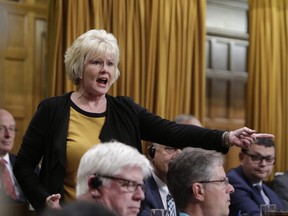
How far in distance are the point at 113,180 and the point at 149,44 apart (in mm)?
2944

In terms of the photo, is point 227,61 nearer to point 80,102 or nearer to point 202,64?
point 202,64

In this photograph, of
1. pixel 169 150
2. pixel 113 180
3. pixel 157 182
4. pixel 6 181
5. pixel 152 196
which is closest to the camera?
pixel 113 180

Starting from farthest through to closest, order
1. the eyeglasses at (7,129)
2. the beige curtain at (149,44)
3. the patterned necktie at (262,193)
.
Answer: the beige curtain at (149,44), the eyeglasses at (7,129), the patterned necktie at (262,193)

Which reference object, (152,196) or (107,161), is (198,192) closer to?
(152,196)

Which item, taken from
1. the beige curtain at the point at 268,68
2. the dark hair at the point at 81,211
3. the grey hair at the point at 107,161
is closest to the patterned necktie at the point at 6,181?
the grey hair at the point at 107,161

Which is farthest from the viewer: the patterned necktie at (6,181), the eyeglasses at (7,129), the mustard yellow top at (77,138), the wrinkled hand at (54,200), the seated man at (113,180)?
the eyeglasses at (7,129)

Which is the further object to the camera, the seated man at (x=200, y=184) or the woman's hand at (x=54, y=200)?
the seated man at (x=200, y=184)

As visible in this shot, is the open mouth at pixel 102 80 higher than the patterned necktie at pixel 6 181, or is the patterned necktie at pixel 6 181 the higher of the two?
the open mouth at pixel 102 80

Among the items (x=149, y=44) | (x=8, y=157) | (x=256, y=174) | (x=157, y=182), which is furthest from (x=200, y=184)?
(x=149, y=44)

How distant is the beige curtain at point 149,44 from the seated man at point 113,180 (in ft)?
8.12

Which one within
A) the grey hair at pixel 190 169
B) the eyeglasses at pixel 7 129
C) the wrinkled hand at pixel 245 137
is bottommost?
the grey hair at pixel 190 169

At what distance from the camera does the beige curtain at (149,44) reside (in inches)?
165

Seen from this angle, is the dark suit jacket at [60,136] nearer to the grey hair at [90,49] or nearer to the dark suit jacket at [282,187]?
the grey hair at [90,49]

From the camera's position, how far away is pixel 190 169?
247 centimetres
